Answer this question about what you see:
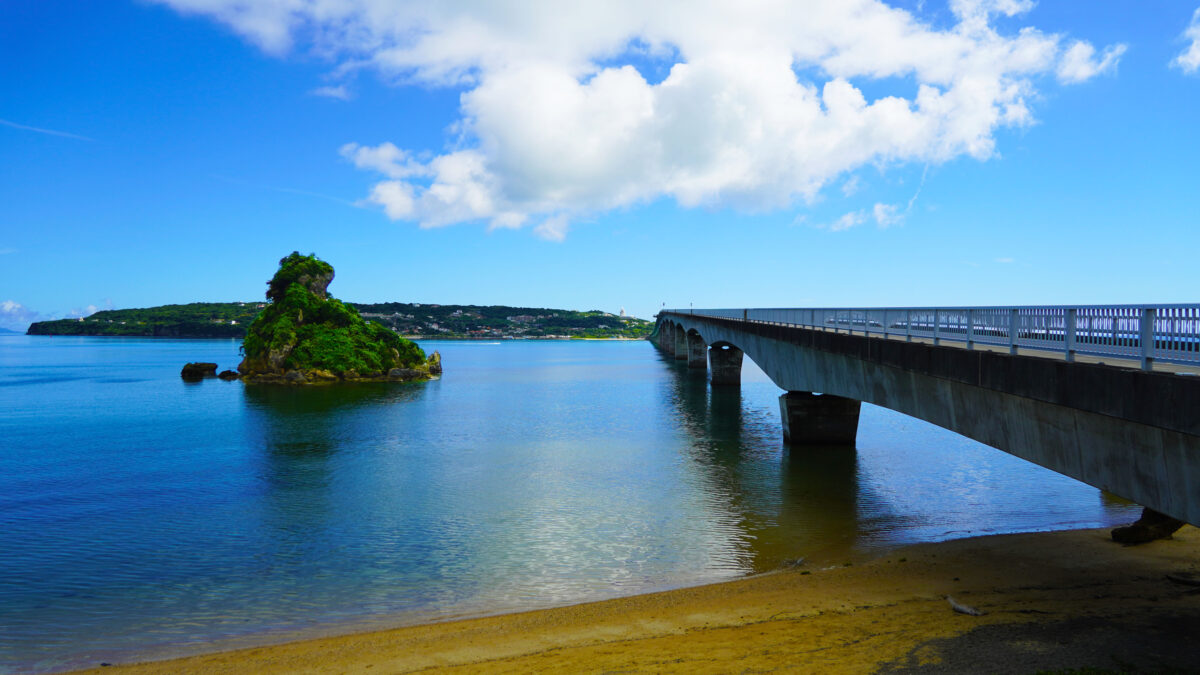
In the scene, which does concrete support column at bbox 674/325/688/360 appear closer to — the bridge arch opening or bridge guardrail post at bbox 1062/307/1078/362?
the bridge arch opening

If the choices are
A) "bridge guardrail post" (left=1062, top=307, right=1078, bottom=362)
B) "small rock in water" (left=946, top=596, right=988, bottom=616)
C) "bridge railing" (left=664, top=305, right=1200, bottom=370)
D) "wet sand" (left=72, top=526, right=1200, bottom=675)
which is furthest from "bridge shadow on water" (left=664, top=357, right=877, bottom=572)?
"bridge guardrail post" (left=1062, top=307, right=1078, bottom=362)

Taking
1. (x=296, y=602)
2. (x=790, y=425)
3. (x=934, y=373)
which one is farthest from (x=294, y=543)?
(x=790, y=425)

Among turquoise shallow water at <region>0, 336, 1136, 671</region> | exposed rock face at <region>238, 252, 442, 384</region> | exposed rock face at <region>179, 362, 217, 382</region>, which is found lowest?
turquoise shallow water at <region>0, 336, 1136, 671</region>

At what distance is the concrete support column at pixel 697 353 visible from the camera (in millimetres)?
92438

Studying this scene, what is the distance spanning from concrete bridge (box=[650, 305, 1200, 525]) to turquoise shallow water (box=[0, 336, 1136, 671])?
448 cm

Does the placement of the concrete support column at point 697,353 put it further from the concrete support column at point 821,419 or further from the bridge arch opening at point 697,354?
the concrete support column at point 821,419

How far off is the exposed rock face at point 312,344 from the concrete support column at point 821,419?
55855mm

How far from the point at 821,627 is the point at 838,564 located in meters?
4.93

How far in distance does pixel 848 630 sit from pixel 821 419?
70.5 ft

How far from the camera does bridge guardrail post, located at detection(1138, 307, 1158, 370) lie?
1014cm

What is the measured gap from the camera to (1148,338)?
10.1m

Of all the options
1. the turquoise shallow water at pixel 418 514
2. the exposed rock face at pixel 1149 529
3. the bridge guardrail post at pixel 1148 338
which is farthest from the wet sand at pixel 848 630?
the bridge guardrail post at pixel 1148 338

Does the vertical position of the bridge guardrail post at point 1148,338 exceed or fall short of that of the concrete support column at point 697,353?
it exceeds it

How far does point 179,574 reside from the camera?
1627 centimetres
